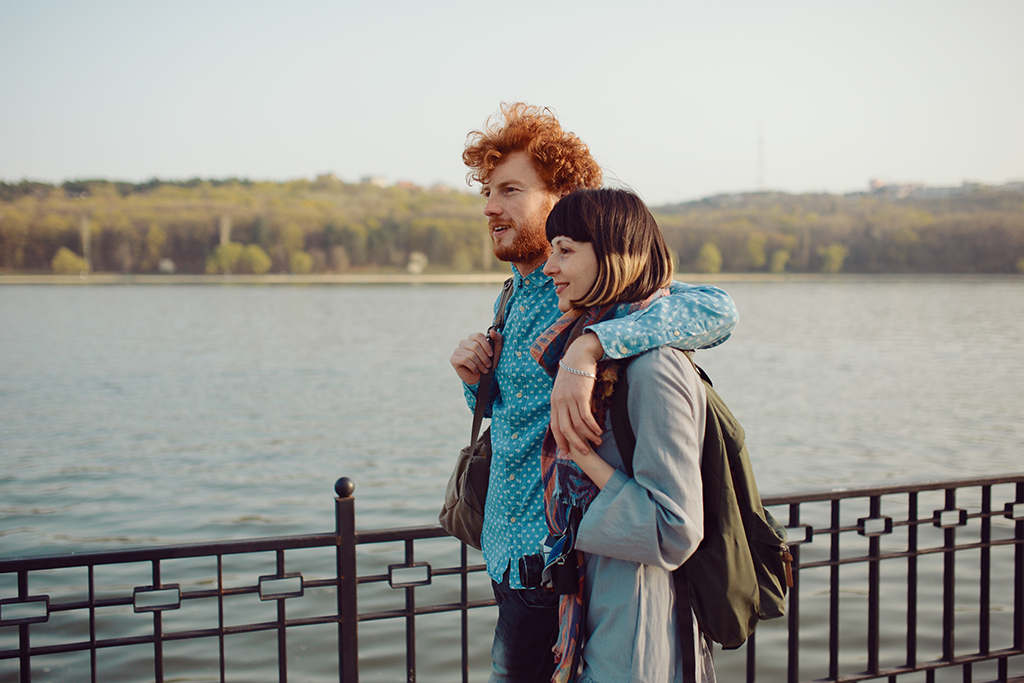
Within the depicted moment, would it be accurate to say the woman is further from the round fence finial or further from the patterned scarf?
the round fence finial

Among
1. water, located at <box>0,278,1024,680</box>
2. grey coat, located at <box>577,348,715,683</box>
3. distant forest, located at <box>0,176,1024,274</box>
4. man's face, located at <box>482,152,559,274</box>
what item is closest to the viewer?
grey coat, located at <box>577,348,715,683</box>

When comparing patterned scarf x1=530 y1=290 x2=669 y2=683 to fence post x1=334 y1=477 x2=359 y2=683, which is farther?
fence post x1=334 y1=477 x2=359 y2=683

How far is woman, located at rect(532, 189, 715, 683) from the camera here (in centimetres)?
137

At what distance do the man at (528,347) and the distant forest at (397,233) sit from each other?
70.8 metres

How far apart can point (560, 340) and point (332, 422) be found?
18.8 metres

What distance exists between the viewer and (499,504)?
1.80m

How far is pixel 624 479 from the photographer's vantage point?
1425 mm

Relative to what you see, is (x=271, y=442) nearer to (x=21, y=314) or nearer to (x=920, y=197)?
(x=21, y=314)

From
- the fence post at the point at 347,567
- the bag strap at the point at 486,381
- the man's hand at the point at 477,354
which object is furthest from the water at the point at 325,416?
the man's hand at the point at 477,354

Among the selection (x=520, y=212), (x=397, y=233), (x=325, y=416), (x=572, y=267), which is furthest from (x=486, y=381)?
(x=397, y=233)

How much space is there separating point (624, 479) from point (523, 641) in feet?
1.83

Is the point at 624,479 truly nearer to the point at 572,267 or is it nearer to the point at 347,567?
the point at 572,267

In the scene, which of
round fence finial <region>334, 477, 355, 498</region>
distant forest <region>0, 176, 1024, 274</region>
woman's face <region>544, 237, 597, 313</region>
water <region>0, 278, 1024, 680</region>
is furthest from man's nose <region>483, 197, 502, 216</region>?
distant forest <region>0, 176, 1024, 274</region>

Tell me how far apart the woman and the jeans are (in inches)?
7.5
